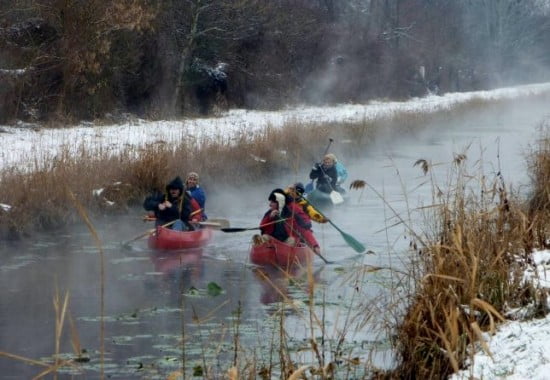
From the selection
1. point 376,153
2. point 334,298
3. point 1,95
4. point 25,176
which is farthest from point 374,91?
point 334,298

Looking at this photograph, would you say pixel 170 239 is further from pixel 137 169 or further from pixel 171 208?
pixel 137 169

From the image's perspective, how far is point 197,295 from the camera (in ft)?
33.0

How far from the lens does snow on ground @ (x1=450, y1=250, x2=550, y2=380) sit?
15.0 ft

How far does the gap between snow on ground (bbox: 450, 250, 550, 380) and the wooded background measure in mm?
14851

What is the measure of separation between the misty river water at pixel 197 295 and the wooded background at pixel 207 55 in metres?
6.33

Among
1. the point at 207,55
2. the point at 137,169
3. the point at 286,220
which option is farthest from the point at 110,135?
the point at 207,55

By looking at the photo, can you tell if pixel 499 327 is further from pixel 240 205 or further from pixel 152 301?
pixel 240 205

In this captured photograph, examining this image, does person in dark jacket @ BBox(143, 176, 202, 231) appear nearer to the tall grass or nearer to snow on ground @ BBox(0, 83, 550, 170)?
the tall grass

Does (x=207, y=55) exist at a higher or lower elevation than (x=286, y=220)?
higher

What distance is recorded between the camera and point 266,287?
10.4 m

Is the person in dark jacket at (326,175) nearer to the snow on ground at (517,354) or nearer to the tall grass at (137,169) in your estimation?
the tall grass at (137,169)

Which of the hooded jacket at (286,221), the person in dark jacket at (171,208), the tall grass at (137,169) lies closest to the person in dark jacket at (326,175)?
the tall grass at (137,169)

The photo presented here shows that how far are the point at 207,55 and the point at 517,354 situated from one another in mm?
24303

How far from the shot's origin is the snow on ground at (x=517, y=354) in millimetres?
4570
